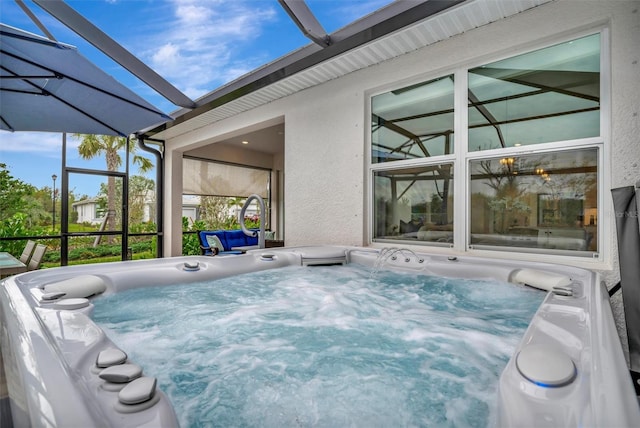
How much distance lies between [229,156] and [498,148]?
19.0 feet

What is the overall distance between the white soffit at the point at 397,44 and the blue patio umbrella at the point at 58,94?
1.32m

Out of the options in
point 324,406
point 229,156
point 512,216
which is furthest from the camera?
point 229,156

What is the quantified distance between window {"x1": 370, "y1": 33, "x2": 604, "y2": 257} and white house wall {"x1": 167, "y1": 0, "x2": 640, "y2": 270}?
124 millimetres

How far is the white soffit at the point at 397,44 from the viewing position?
84.1 inches

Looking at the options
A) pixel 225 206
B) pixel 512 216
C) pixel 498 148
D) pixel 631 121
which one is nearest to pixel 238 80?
pixel 498 148

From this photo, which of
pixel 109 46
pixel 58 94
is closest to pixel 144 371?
pixel 58 94

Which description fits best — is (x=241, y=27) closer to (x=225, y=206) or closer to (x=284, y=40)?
(x=284, y=40)

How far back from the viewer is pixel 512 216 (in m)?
2.36

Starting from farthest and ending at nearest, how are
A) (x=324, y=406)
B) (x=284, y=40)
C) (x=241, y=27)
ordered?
(x=241, y=27) < (x=284, y=40) < (x=324, y=406)

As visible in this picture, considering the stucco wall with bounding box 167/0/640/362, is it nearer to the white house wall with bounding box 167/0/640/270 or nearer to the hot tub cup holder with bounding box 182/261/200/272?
the white house wall with bounding box 167/0/640/270

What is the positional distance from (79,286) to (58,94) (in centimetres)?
188

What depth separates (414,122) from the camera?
2.93 meters

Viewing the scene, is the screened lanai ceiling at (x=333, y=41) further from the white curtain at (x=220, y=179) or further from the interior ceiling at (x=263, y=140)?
the white curtain at (x=220, y=179)

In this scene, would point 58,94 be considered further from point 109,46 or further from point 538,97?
point 538,97
